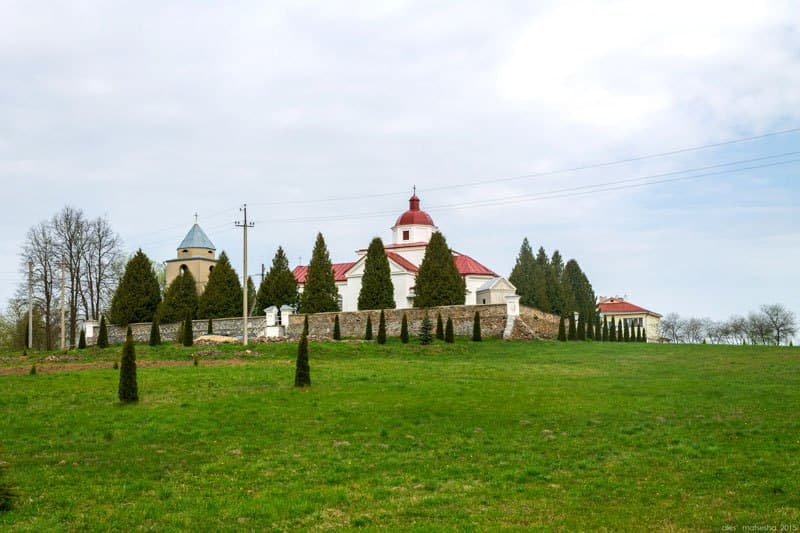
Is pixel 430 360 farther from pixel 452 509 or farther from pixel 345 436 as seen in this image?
pixel 452 509

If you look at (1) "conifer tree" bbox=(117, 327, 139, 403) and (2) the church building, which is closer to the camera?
(1) "conifer tree" bbox=(117, 327, 139, 403)

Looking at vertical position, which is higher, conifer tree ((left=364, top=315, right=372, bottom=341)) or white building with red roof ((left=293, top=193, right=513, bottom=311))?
white building with red roof ((left=293, top=193, right=513, bottom=311))

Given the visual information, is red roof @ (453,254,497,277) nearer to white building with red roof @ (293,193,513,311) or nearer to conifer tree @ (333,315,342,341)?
white building with red roof @ (293,193,513,311)

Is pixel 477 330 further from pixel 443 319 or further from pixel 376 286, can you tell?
pixel 376 286

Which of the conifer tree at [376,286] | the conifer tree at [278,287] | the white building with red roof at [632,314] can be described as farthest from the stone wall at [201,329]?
the white building with red roof at [632,314]

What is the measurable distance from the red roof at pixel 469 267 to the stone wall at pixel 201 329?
57.2 ft

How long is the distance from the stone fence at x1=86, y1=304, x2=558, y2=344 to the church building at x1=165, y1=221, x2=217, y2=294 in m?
10.7

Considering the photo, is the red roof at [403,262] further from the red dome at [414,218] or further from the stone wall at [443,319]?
the stone wall at [443,319]

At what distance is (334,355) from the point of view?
2945cm

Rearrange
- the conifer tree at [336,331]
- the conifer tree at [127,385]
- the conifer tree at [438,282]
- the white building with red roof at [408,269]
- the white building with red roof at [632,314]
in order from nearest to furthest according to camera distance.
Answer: the conifer tree at [127,385]
the conifer tree at [336,331]
the conifer tree at [438,282]
the white building with red roof at [408,269]
the white building with red roof at [632,314]

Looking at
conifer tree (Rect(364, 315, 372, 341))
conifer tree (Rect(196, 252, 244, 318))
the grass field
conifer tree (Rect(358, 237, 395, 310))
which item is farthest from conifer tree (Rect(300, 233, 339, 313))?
the grass field

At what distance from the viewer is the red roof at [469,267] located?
53312 mm

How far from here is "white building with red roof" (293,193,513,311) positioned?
50.6 metres

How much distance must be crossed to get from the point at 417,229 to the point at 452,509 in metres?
48.2
